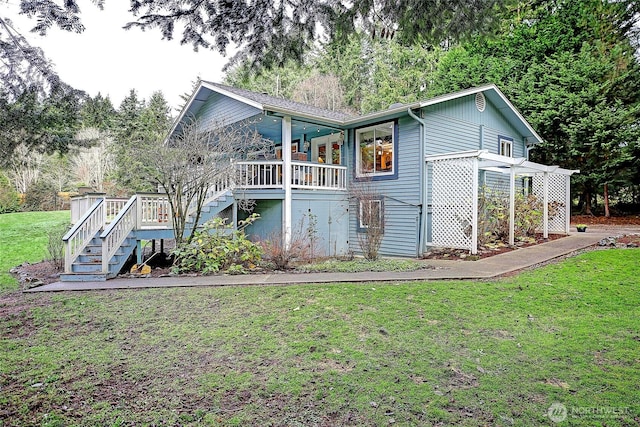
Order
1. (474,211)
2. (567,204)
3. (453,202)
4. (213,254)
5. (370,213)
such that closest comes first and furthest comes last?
(213,254) < (370,213) < (474,211) < (453,202) < (567,204)

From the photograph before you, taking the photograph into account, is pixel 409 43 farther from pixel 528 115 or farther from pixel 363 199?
pixel 528 115

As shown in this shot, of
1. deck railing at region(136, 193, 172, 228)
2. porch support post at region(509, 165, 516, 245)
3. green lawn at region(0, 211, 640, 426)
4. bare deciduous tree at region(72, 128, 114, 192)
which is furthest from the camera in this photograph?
bare deciduous tree at region(72, 128, 114, 192)

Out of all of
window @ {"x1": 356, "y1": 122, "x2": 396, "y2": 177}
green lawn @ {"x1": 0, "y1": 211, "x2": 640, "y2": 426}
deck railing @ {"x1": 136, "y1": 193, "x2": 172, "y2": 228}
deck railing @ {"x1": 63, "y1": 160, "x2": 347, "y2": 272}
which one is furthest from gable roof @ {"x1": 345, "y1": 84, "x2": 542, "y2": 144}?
green lawn @ {"x1": 0, "y1": 211, "x2": 640, "y2": 426}

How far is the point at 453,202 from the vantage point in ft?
33.0

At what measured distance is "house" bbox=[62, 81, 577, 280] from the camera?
10.1 metres

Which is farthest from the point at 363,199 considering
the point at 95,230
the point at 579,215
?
the point at 579,215

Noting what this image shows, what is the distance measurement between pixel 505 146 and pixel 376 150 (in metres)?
5.68

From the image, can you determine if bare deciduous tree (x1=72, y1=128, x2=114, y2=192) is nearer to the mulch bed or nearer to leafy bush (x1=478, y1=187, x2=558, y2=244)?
the mulch bed

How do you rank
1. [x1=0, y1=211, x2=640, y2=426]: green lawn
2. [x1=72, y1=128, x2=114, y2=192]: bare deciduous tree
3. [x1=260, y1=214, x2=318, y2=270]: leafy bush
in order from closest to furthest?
[x1=0, y1=211, x2=640, y2=426]: green lawn
[x1=260, y1=214, x2=318, y2=270]: leafy bush
[x1=72, y1=128, x2=114, y2=192]: bare deciduous tree

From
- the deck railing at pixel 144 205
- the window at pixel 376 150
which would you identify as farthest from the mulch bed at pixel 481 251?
the deck railing at pixel 144 205

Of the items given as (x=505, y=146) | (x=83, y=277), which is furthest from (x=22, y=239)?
(x=505, y=146)

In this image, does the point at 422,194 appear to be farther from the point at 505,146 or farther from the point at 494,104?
the point at 505,146

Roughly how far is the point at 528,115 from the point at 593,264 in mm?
14991

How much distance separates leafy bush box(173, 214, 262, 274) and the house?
45.3 inches
